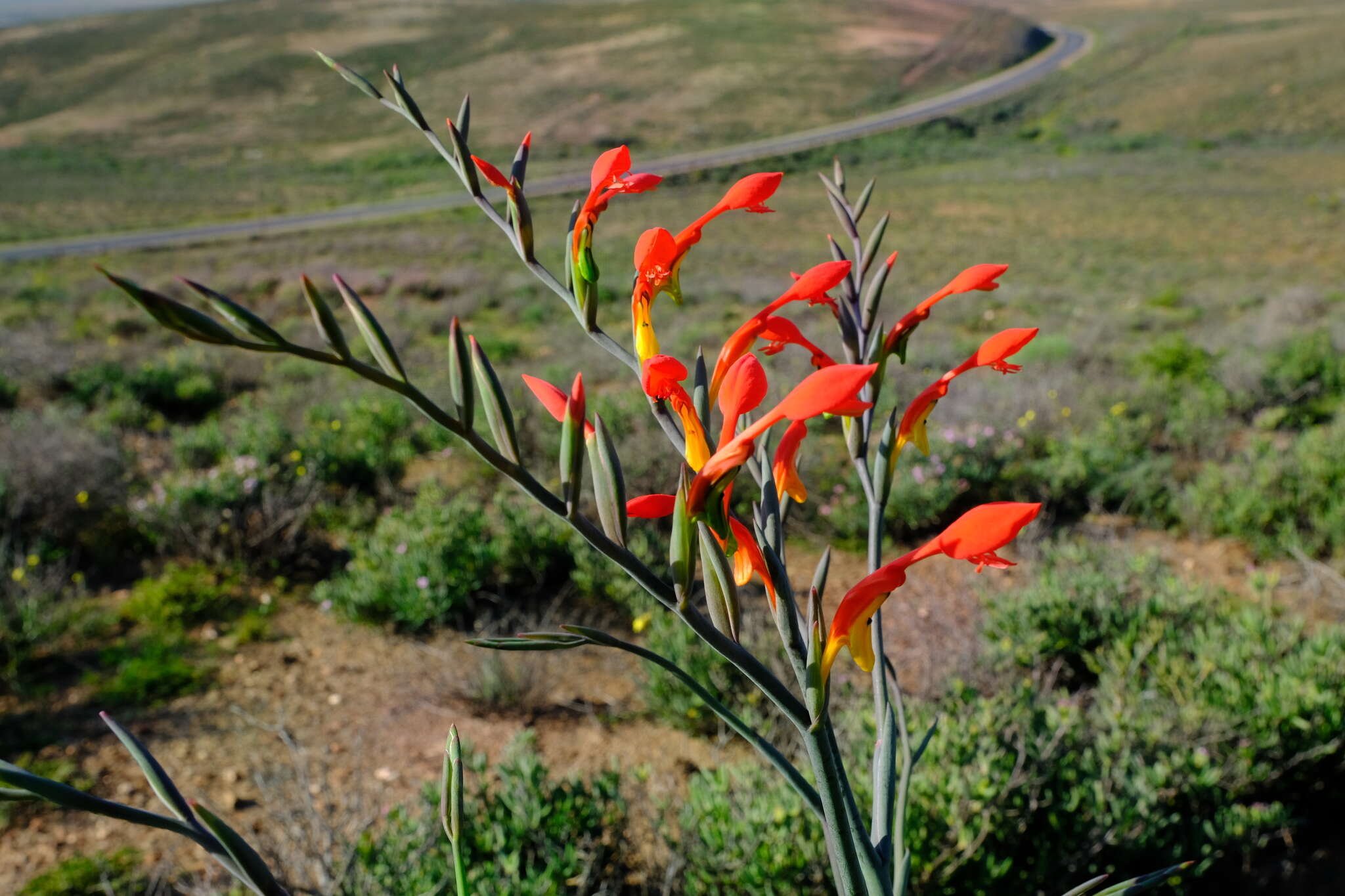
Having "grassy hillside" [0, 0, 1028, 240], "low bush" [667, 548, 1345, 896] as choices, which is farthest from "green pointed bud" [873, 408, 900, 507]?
"grassy hillside" [0, 0, 1028, 240]

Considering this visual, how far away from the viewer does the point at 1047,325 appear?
36.1 feet

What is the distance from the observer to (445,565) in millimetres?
3734

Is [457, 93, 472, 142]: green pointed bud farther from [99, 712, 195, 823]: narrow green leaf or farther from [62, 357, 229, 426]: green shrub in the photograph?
[62, 357, 229, 426]: green shrub

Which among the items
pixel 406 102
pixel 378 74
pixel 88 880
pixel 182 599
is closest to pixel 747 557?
pixel 406 102

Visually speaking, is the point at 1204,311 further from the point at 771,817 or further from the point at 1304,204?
the point at 1304,204

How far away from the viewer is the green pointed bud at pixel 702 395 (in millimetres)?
829

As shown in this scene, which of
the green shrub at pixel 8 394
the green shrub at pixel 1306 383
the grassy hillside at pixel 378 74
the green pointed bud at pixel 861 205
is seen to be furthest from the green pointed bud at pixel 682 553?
the grassy hillside at pixel 378 74

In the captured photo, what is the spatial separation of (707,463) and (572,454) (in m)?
0.15

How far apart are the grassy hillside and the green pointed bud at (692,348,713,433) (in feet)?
107

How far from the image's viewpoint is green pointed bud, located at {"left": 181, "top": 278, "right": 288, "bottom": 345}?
54 cm

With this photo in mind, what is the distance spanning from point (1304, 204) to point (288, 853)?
28045mm

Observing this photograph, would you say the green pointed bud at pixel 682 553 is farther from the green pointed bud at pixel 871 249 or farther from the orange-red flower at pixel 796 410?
the green pointed bud at pixel 871 249

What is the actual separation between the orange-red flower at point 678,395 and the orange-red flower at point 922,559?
205mm

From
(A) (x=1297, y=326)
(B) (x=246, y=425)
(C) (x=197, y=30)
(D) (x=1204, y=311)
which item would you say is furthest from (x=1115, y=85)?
(C) (x=197, y=30)
